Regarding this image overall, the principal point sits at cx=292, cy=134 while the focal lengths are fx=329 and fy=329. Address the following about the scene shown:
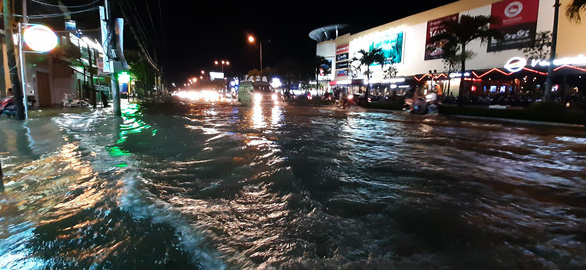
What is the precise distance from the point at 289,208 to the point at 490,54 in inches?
1651

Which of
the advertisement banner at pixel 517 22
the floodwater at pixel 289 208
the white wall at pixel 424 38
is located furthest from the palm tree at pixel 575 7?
the white wall at pixel 424 38

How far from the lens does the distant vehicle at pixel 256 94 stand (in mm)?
31531

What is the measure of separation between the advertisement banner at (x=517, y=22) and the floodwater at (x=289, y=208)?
3388 cm

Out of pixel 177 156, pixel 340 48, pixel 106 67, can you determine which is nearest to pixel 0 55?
pixel 106 67

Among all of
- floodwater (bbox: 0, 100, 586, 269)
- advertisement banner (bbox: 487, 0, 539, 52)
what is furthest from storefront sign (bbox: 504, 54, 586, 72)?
floodwater (bbox: 0, 100, 586, 269)

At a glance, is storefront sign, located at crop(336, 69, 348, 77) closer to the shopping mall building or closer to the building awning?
the building awning

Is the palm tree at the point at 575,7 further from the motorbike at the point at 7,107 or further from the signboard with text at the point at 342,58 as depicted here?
the signboard with text at the point at 342,58

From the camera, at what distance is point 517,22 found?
3500 centimetres

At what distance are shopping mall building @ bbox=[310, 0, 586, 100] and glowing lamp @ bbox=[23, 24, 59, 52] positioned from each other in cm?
1816

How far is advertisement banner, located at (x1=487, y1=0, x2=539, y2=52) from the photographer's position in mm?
33684

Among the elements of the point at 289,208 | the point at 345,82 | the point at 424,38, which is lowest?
the point at 289,208

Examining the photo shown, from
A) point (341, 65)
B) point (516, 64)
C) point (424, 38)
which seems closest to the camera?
point (516, 64)

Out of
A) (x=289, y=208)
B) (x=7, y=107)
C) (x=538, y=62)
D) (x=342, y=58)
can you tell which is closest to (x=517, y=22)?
(x=538, y=62)

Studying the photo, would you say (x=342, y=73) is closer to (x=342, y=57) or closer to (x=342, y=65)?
(x=342, y=65)
